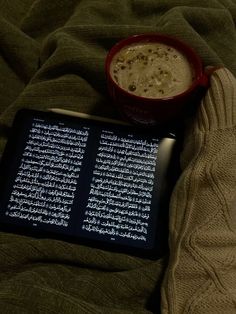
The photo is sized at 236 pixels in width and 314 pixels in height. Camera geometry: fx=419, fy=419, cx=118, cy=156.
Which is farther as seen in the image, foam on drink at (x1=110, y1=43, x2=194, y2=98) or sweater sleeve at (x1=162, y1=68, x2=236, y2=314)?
foam on drink at (x1=110, y1=43, x2=194, y2=98)

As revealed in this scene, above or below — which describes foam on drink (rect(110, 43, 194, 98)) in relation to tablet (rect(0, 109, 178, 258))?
above

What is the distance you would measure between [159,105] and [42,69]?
0.23 meters

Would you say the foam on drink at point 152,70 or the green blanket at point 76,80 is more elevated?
the foam on drink at point 152,70

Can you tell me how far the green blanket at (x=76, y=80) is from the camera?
530 mm

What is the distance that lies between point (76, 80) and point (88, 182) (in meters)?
0.19

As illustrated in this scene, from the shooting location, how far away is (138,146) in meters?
0.63

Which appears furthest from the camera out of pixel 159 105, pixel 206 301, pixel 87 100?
pixel 87 100

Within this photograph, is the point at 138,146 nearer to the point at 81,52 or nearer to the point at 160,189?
the point at 160,189

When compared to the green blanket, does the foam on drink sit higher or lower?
higher

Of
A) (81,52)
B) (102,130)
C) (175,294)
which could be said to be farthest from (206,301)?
(81,52)

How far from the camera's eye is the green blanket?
530 mm

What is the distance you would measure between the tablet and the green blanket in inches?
0.8

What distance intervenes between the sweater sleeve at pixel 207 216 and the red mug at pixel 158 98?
24 millimetres

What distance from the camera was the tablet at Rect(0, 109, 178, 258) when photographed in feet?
1.87
